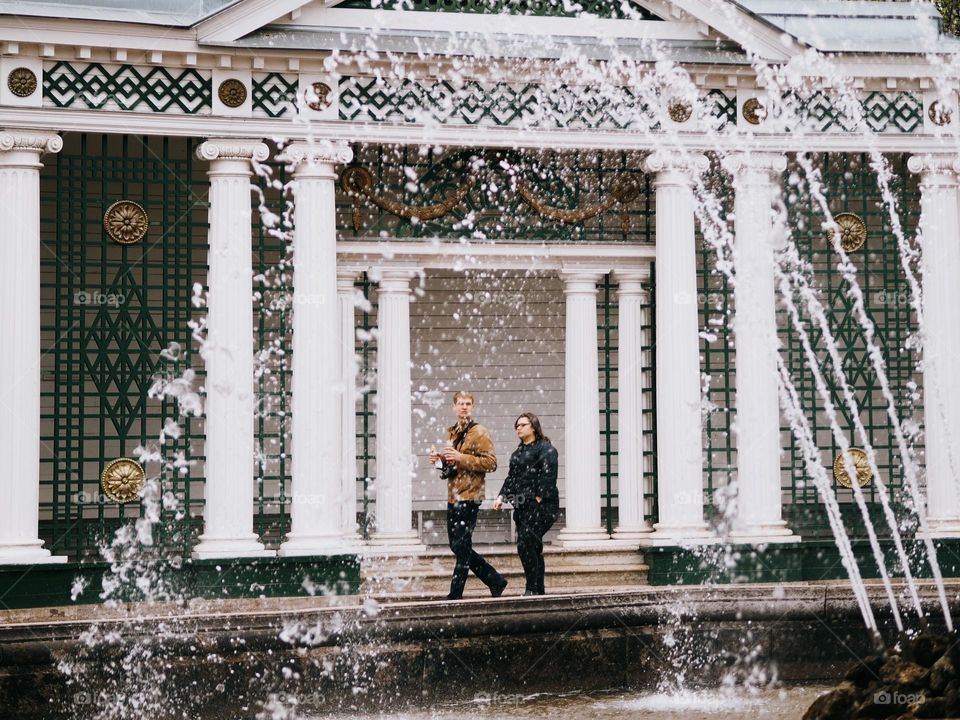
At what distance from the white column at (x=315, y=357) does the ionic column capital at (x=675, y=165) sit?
3.07 metres

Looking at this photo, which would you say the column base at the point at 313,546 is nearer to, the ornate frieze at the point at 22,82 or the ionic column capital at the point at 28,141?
the ionic column capital at the point at 28,141

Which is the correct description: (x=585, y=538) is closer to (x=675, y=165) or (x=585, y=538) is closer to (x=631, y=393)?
(x=631, y=393)

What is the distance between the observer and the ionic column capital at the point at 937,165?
1507cm

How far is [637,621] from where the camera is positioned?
34.7ft

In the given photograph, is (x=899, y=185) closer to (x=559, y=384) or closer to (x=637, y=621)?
(x=559, y=384)

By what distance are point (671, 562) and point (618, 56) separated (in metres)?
5.00

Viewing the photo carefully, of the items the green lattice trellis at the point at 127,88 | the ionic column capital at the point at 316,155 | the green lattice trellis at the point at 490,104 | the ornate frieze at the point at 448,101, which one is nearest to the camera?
the green lattice trellis at the point at 127,88

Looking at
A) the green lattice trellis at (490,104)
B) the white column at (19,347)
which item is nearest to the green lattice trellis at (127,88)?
the white column at (19,347)

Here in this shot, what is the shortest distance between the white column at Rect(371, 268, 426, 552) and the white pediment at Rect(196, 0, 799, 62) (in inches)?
97.1

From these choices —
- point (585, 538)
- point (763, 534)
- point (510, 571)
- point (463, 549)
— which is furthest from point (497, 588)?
point (763, 534)

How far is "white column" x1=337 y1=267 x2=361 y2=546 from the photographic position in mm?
14789

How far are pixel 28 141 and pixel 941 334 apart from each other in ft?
30.0

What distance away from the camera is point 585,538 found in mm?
15172

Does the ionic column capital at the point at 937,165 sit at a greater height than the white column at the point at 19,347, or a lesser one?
greater
